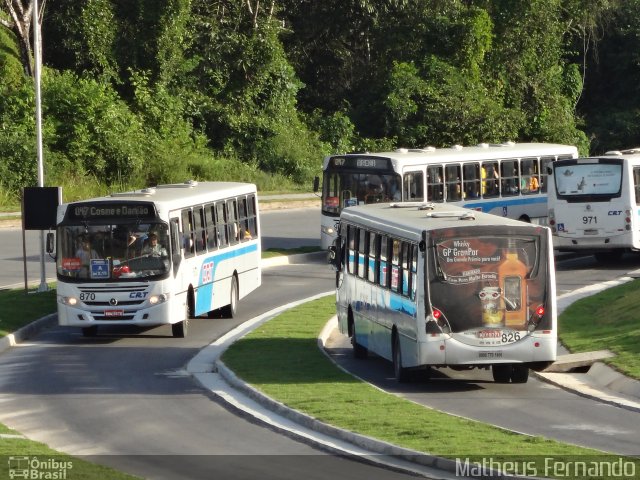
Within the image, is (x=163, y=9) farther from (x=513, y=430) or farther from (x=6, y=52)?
(x=513, y=430)

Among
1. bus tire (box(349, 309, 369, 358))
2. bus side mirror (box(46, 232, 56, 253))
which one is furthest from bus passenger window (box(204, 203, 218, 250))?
bus tire (box(349, 309, 369, 358))

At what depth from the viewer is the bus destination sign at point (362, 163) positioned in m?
34.9

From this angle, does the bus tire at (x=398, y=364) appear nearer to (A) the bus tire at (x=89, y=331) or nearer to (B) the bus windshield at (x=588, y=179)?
(A) the bus tire at (x=89, y=331)

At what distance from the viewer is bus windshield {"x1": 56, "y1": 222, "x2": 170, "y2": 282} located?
25.1m

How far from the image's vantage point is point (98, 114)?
55.3 metres

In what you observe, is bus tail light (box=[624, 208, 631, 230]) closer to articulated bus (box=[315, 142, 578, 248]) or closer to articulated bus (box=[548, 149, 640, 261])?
articulated bus (box=[548, 149, 640, 261])

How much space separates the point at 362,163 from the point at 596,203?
6.05 m

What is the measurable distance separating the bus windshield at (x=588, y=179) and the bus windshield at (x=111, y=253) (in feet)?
46.6

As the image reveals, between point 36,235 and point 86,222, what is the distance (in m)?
19.6

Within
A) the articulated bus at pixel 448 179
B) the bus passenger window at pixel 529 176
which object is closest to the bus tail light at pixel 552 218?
the articulated bus at pixel 448 179

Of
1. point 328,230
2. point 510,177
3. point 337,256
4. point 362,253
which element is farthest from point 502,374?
point 510,177

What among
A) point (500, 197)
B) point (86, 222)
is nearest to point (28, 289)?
point (86, 222)

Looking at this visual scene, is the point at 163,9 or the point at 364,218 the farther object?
the point at 163,9

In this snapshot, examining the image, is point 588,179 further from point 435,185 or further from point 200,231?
point 200,231
